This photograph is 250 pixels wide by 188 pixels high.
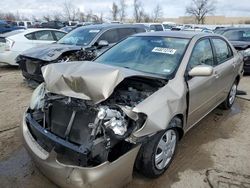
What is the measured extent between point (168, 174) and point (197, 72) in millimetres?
1304

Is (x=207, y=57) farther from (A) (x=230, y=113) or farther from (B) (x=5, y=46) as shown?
(B) (x=5, y=46)

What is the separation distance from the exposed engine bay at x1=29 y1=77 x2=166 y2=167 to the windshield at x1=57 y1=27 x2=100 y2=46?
4.58 metres

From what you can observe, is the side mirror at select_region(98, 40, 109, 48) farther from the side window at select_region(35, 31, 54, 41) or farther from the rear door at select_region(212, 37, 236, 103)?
the side window at select_region(35, 31, 54, 41)

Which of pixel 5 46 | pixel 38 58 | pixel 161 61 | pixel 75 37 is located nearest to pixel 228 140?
pixel 161 61

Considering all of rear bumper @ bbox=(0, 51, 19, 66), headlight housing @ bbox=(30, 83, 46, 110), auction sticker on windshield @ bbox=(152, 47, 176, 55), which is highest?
auction sticker on windshield @ bbox=(152, 47, 176, 55)

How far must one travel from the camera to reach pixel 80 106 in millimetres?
2742

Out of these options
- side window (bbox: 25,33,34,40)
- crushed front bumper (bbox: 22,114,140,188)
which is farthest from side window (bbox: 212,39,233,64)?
side window (bbox: 25,33,34,40)

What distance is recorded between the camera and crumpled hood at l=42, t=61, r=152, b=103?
8.68ft

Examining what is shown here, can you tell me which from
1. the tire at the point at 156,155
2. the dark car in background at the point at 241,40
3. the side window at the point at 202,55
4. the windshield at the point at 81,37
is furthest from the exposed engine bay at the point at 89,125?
the dark car in background at the point at 241,40

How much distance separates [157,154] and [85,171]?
1.03 m

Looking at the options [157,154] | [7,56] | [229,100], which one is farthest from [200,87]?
[7,56]

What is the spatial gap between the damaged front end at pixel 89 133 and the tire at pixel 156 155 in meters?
0.26

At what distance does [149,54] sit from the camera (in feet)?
12.6

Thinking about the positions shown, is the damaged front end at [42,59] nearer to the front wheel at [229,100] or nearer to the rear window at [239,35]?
the front wheel at [229,100]
